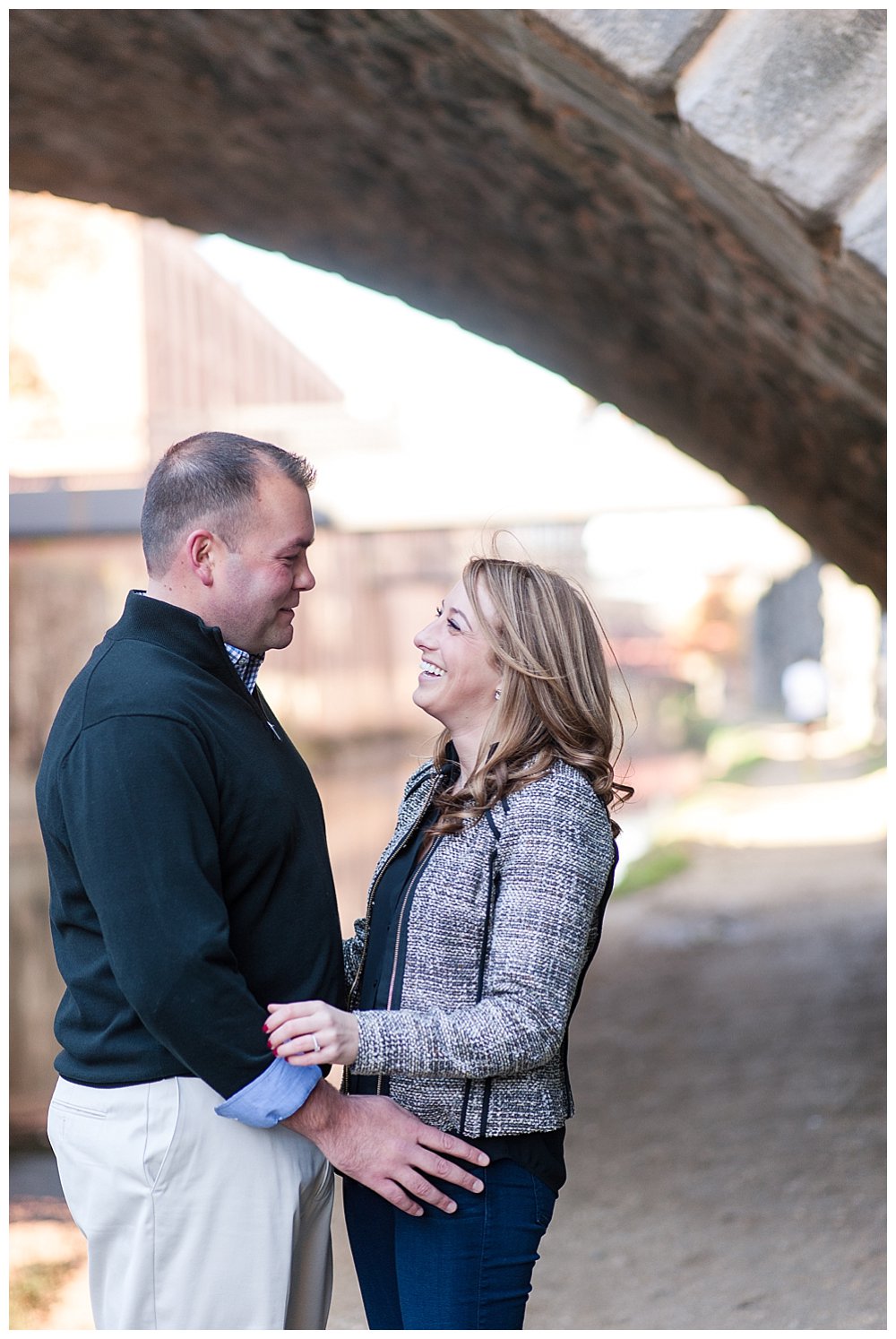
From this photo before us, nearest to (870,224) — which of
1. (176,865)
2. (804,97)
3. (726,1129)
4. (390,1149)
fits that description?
(804,97)

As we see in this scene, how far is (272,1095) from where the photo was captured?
1728 mm

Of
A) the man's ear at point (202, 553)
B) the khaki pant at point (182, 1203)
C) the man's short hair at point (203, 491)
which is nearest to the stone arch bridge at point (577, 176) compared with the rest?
the man's short hair at point (203, 491)

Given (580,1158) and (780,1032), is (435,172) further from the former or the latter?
(780,1032)

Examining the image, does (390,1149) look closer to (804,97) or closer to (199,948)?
(199,948)

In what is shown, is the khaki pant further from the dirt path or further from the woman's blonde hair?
the dirt path

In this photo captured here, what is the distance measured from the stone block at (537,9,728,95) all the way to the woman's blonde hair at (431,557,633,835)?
0.95 m

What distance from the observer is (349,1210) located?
197 cm

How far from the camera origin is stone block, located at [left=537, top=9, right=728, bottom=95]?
2293mm

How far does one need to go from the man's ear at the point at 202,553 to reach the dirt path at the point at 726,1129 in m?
2.46

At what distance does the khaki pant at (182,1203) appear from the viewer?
5.87 feet

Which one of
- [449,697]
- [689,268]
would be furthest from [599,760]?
[689,268]

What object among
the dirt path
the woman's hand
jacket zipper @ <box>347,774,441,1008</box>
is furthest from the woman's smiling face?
the dirt path

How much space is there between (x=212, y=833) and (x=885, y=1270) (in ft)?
8.98

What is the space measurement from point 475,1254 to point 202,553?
1029 millimetres
